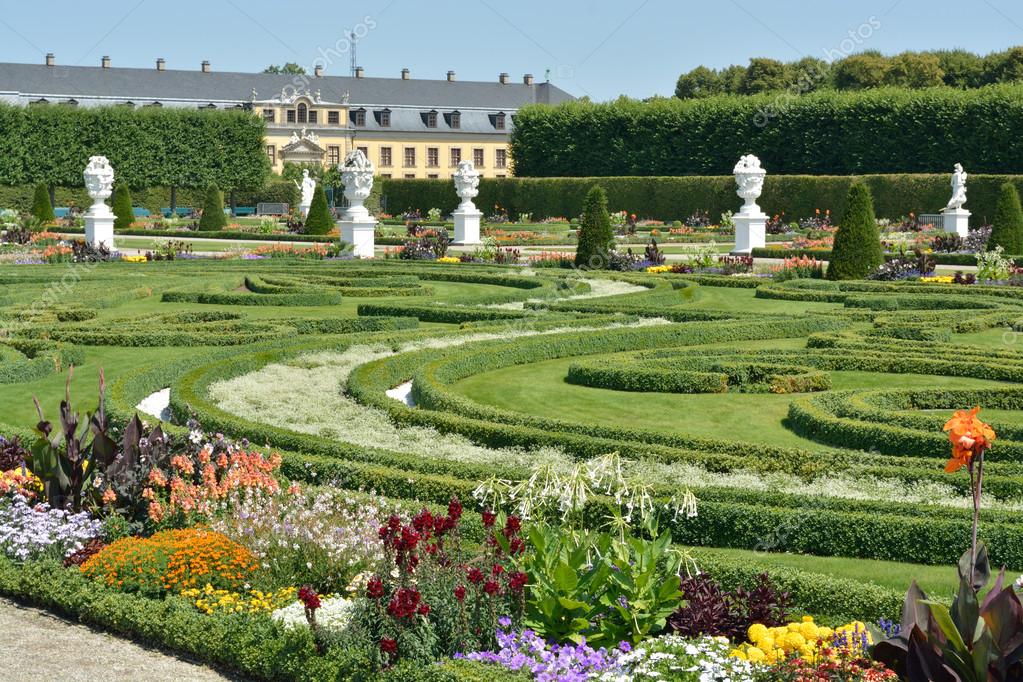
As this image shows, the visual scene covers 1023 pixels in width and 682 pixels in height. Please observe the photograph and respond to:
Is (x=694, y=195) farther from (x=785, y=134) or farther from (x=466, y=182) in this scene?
(x=466, y=182)

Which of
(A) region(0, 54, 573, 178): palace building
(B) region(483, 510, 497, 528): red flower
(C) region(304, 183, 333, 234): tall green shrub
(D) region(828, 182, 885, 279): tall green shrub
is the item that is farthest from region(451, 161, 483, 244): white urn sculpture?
(A) region(0, 54, 573, 178): palace building

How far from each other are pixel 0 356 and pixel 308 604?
28.9ft

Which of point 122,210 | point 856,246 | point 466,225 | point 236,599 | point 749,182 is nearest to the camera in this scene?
point 236,599

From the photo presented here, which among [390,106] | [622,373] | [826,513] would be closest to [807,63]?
[390,106]

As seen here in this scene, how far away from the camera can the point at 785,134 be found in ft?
153

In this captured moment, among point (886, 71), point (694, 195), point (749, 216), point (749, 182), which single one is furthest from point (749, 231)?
point (886, 71)

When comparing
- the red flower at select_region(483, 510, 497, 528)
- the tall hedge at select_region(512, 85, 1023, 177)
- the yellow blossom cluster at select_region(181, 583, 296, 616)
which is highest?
the tall hedge at select_region(512, 85, 1023, 177)

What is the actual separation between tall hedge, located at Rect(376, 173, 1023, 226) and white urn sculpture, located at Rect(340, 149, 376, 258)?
14.0 meters

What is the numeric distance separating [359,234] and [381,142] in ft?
194

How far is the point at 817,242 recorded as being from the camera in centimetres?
3139

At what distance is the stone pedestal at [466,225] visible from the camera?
30.7 metres

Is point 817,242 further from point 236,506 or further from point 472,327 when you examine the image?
point 236,506

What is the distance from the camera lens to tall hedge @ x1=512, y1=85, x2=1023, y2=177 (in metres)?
41.7

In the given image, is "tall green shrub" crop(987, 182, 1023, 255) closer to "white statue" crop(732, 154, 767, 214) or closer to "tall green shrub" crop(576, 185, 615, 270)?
"white statue" crop(732, 154, 767, 214)
